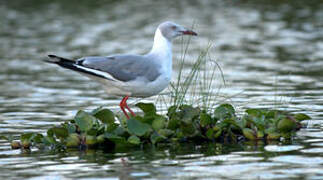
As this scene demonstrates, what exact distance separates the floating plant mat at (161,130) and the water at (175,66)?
0.18 metres

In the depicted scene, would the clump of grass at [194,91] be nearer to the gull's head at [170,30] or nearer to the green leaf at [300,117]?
the gull's head at [170,30]

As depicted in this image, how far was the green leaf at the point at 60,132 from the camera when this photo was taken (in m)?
7.62

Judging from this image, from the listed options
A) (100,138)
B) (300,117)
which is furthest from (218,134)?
(100,138)

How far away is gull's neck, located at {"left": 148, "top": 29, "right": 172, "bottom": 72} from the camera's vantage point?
8469 millimetres

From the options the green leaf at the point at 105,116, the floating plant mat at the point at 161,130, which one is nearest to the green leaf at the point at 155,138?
the floating plant mat at the point at 161,130

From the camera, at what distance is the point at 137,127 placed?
300 inches

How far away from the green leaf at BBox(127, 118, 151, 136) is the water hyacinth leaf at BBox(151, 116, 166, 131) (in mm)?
70

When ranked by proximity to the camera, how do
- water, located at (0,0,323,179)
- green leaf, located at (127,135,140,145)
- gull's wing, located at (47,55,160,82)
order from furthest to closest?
1. gull's wing, located at (47,55,160,82)
2. green leaf, located at (127,135,140,145)
3. water, located at (0,0,323,179)

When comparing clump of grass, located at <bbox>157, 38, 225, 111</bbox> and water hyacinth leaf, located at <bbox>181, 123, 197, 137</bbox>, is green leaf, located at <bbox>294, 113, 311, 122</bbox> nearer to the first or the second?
clump of grass, located at <bbox>157, 38, 225, 111</bbox>

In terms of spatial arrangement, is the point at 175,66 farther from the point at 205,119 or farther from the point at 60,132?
the point at 60,132

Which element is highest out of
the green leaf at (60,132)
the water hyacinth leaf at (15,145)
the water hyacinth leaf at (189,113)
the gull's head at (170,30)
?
the gull's head at (170,30)

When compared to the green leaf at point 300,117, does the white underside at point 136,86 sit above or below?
above

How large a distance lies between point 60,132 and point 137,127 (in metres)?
0.84

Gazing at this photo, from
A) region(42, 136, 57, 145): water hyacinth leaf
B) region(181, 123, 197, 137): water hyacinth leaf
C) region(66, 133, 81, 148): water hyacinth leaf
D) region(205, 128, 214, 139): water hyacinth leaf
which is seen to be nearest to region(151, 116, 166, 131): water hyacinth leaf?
region(181, 123, 197, 137): water hyacinth leaf
